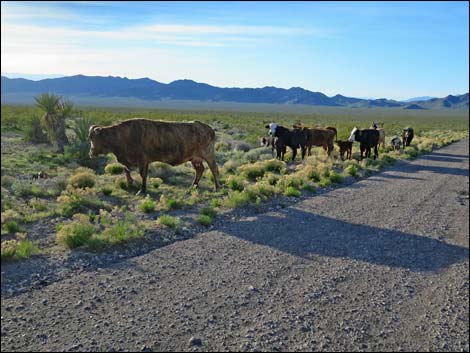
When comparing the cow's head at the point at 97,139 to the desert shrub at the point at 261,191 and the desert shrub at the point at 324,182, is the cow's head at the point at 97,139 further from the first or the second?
the desert shrub at the point at 324,182

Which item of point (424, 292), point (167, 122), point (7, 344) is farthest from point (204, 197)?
point (7, 344)

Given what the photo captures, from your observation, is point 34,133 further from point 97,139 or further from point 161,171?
point 97,139

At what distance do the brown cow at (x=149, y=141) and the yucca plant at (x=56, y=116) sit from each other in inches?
74.0

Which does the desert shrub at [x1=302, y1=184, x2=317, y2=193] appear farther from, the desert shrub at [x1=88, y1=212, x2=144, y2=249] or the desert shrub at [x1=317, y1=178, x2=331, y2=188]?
the desert shrub at [x1=88, y1=212, x2=144, y2=249]

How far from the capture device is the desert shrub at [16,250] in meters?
6.26

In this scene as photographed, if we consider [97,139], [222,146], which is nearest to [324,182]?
[97,139]

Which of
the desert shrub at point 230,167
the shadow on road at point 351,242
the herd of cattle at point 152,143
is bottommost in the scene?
the desert shrub at point 230,167

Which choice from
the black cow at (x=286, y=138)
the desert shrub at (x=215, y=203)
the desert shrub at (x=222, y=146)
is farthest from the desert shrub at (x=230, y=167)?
the desert shrub at (x=215, y=203)

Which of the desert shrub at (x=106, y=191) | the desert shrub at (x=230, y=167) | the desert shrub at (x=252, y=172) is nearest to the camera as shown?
the desert shrub at (x=106, y=191)

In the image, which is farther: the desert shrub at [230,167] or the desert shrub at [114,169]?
the desert shrub at [230,167]

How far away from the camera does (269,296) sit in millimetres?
5957

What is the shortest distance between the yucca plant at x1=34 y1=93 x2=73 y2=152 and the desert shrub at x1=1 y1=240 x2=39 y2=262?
5.77m

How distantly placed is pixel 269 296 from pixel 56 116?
1186cm

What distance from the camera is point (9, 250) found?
6336mm
